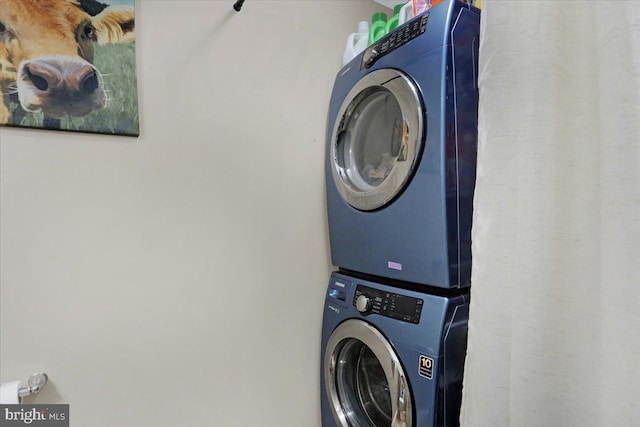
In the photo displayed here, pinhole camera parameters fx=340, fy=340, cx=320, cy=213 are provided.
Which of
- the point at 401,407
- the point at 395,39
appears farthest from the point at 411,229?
the point at 395,39

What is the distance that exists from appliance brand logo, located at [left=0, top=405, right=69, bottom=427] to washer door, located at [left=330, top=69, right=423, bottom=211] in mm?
1170

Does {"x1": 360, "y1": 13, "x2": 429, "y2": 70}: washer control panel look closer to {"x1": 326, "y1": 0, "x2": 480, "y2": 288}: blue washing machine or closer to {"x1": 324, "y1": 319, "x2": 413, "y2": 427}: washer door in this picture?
{"x1": 326, "y1": 0, "x2": 480, "y2": 288}: blue washing machine

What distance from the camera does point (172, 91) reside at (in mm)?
1261

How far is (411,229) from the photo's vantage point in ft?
3.47

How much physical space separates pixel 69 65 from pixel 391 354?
1363 mm

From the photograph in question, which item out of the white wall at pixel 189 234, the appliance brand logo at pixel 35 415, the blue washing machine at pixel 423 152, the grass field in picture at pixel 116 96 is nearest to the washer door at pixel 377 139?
the blue washing machine at pixel 423 152

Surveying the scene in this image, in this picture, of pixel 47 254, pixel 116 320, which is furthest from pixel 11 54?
pixel 116 320

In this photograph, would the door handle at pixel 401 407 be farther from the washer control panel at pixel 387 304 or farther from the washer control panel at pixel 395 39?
the washer control panel at pixel 395 39

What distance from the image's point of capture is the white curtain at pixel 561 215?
51 centimetres

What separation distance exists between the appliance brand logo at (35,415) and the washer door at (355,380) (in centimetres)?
90

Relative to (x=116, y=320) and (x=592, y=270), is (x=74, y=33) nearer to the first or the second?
(x=116, y=320)

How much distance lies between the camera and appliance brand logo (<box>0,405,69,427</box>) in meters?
0.97

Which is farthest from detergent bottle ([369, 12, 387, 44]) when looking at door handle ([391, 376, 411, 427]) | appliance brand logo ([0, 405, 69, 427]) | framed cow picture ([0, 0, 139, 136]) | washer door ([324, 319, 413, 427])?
appliance brand logo ([0, 405, 69, 427])

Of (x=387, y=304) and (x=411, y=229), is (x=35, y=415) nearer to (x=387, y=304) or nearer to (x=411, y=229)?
(x=387, y=304)
